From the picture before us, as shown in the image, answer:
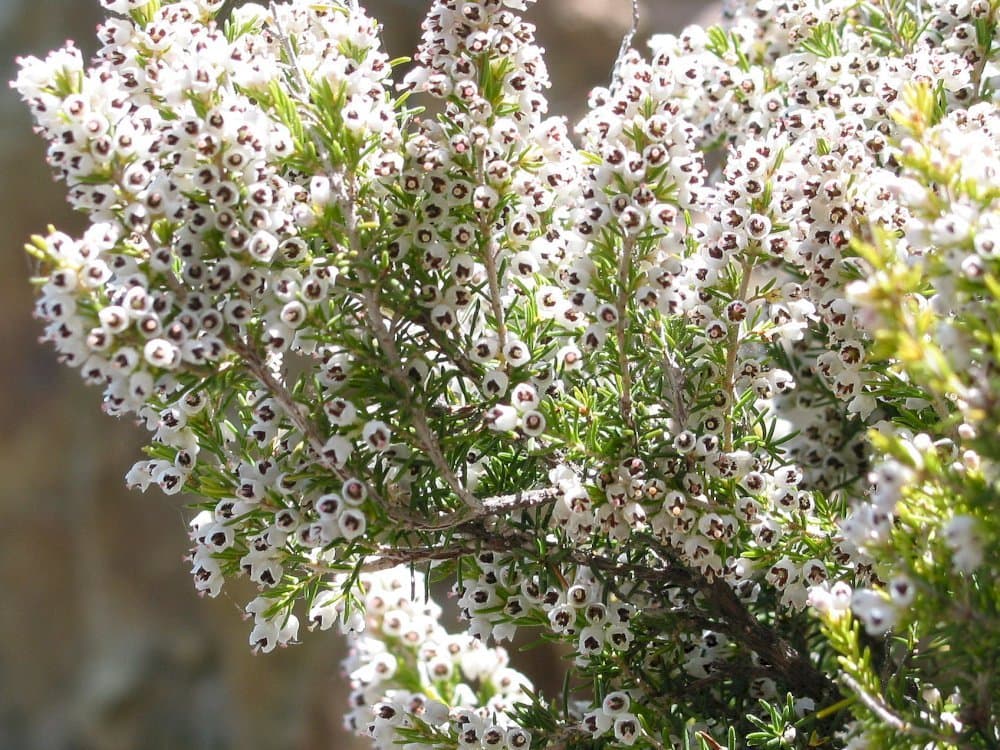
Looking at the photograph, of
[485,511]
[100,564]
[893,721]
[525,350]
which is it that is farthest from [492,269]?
[100,564]

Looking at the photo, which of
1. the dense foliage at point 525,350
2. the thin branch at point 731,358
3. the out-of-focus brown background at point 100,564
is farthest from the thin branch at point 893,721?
the out-of-focus brown background at point 100,564

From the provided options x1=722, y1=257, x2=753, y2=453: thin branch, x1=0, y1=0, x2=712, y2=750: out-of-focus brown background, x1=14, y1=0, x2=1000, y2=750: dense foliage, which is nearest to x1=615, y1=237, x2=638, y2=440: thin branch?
x1=14, y1=0, x2=1000, y2=750: dense foliage

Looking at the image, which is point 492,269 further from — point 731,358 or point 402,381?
point 731,358

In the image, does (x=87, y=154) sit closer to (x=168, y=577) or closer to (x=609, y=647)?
(x=609, y=647)

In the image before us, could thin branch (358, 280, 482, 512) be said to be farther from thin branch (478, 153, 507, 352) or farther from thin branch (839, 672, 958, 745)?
thin branch (839, 672, 958, 745)

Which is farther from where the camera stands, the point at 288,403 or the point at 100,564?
the point at 100,564
